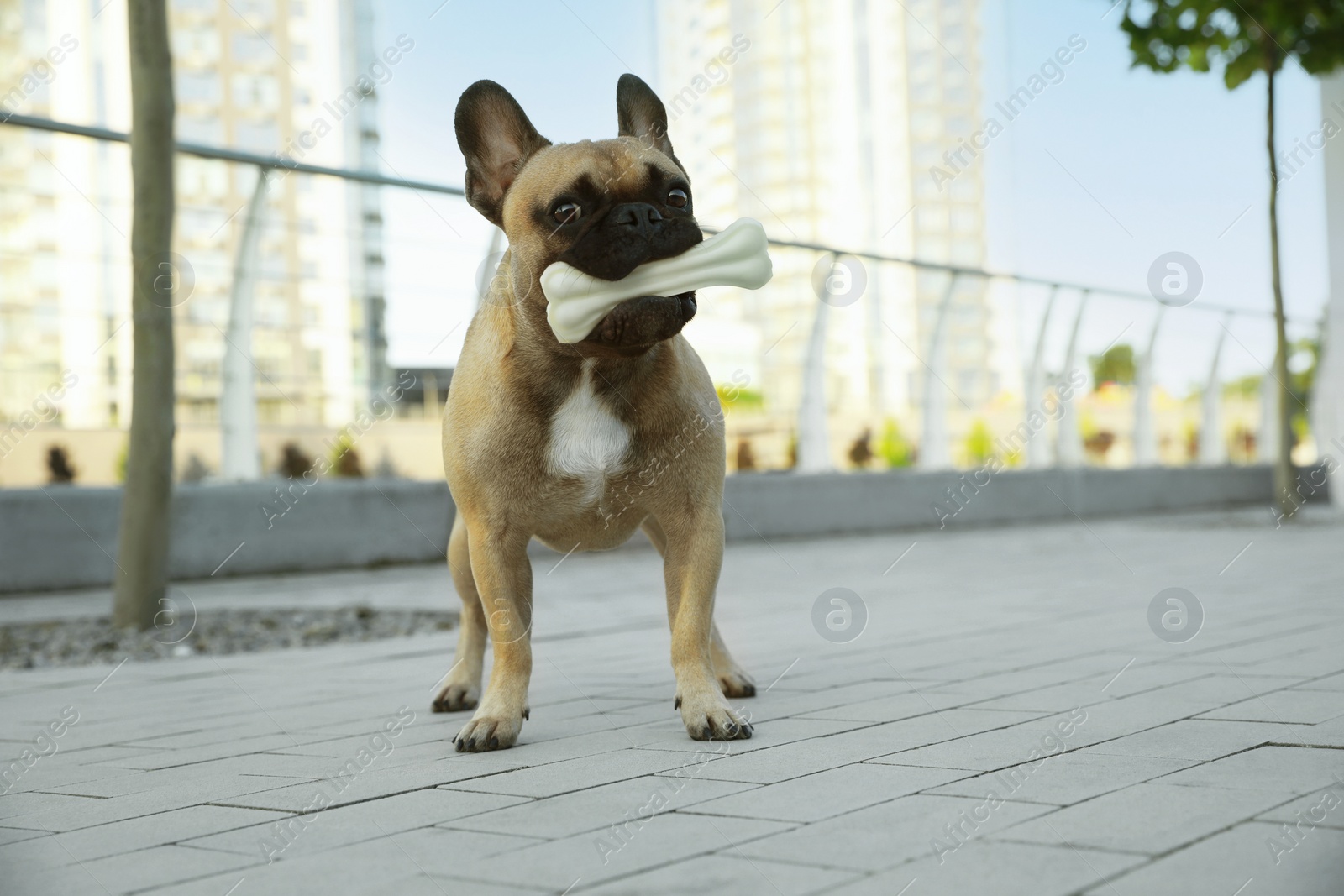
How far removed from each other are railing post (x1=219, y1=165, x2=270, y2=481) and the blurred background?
0.04 metres

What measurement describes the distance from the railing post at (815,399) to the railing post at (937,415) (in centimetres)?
166

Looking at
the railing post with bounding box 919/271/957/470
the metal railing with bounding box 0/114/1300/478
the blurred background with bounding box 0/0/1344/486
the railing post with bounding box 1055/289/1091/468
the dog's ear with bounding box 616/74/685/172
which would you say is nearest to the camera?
the dog's ear with bounding box 616/74/685/172

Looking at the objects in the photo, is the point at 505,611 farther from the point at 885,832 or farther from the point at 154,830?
the point at 885,832

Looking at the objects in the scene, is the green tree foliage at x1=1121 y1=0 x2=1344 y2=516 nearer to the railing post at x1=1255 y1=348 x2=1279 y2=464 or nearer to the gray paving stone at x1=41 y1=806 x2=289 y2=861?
the railing post at x1=1255 y1=348 x2=1279 y2=464

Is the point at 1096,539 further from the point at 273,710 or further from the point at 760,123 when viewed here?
the point at 760,123

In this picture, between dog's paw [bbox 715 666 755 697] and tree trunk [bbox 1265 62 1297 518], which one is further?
tree trunk [bbox 1265 62 1297 518]

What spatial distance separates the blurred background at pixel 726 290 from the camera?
799cm

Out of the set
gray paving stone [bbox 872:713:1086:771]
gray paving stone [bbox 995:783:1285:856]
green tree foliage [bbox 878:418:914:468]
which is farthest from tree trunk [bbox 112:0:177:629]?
green tree foliage [bbox 878:418:914:468]

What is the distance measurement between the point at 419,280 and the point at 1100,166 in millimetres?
5436

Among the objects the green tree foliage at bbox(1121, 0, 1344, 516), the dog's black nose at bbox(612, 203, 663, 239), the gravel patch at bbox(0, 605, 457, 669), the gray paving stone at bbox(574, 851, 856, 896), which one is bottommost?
the gravel patch at bbox(0, 605, 457, 669)

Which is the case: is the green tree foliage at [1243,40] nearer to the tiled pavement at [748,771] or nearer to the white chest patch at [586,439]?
the tiled pavement at [748,771]

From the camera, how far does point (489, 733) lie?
342cm

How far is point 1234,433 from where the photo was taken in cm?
2041

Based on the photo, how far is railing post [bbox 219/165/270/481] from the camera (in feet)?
30.6
